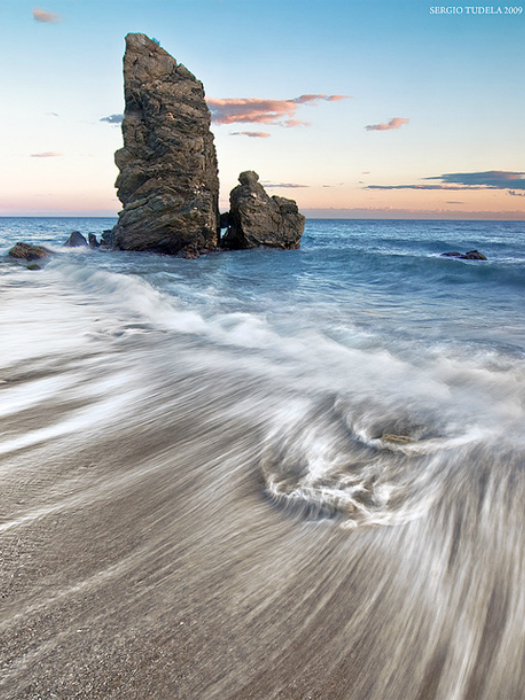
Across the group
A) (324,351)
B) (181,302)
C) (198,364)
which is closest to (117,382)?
(198,364)

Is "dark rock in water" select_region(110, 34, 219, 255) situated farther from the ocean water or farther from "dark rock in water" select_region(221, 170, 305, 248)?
the ocean water

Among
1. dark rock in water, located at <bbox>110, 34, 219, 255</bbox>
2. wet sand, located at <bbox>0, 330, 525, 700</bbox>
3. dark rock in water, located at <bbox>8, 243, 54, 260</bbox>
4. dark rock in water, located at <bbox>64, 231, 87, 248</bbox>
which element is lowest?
wet sand, located at <bbox>0, 330, 525, 700</bbox>

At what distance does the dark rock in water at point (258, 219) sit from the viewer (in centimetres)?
2814

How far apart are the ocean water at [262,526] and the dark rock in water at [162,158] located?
20.7 m

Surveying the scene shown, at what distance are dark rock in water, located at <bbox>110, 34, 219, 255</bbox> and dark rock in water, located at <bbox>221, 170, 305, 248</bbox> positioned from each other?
2.60m

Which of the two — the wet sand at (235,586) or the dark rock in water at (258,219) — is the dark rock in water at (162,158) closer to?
the dark rock in water at (258,219)

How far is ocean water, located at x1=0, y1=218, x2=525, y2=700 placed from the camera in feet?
5.07

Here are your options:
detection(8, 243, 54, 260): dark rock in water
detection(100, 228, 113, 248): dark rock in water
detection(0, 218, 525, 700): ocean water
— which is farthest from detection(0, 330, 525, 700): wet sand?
detection(100, 228, 113, 248): dark rock in water

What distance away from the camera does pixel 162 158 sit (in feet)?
82.7

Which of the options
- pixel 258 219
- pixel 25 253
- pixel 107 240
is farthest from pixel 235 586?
pixel 107 240

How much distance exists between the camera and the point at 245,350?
6328 millimetres

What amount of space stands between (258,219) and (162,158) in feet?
23.9

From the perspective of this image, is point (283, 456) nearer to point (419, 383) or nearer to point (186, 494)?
point (186, 494)

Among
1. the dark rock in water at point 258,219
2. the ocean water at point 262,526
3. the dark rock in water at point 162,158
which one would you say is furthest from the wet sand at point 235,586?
the dark rock in water at point 258,219
